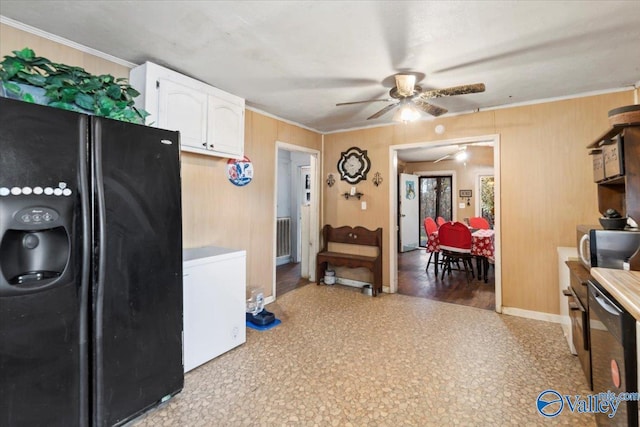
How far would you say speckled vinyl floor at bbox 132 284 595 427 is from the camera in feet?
5.81

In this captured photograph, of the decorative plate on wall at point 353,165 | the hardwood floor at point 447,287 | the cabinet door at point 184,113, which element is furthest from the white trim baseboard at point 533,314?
the cabinet door at point 184,113

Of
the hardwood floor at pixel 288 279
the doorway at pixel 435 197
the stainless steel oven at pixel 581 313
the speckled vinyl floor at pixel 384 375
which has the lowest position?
the speckled vinyl floor at pixel 384 375

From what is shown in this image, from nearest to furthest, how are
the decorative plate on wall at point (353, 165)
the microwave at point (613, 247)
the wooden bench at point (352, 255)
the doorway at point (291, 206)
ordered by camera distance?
the microwave at point (613, 247)
the wooden bench at point (352, 255)
the decorative plate on wall at point (353, 165)
the doorway at point (291, 206)

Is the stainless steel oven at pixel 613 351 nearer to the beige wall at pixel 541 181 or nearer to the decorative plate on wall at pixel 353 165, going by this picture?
the beige wall at pixel 541 181

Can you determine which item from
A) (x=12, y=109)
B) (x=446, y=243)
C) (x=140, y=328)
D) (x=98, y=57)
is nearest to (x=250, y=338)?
(x=140, y=328)

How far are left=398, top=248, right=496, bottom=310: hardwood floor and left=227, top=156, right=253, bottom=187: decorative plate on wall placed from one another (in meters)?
2.66

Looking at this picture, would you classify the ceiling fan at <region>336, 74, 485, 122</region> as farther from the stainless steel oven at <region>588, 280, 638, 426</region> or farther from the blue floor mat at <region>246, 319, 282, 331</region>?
the blue floor mat at <region>246, 319, 282, 331</region>

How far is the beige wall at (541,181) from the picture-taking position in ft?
9.86

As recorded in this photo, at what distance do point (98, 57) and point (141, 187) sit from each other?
131cm

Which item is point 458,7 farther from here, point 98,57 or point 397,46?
point 98,57

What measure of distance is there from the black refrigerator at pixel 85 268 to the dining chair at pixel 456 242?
4.22 meters

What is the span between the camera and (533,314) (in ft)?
10.6

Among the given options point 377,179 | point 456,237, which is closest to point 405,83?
point 377,179

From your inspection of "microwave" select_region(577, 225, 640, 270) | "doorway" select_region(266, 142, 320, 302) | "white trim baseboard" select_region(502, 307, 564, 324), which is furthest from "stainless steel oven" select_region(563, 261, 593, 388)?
"doorway" select_region(266, 142, 320, 302)
